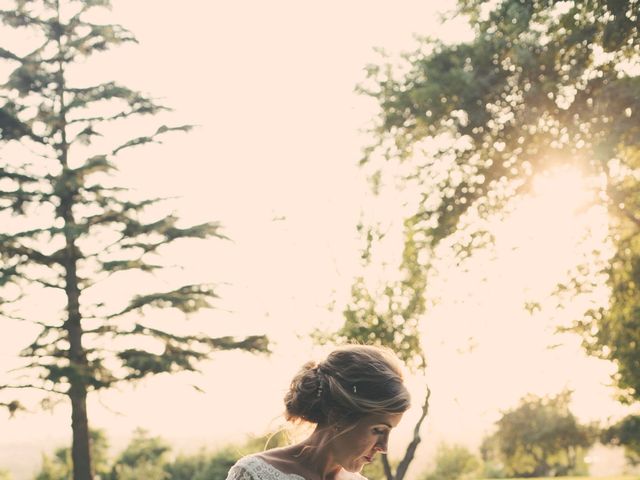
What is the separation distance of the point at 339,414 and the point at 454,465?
7048 cm

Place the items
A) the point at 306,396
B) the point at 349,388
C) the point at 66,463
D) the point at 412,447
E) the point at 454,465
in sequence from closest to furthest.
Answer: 1. the point at 349,388
2. the point at 306,396
3. the point at 412,447
4. the point at 66,463
5. the point at 454,465

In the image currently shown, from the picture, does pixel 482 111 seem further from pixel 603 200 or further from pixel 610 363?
pixel 610 363

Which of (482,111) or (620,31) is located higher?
(482,111)

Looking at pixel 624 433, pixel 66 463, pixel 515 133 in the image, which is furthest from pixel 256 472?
pixel 66 463

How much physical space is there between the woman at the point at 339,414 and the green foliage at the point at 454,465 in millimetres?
69846

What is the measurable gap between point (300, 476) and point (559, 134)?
15014 millimetres

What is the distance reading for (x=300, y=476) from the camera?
343 centimetres

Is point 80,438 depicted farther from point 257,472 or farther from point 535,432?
point 535,432

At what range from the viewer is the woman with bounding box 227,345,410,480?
3.22m

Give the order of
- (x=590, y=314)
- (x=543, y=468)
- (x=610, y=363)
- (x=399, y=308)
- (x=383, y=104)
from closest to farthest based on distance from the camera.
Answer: (x=383, y=104) < (x=590, y=314) < (x=610, y=363) < (x=399, y=308) < (x=543, y=468)

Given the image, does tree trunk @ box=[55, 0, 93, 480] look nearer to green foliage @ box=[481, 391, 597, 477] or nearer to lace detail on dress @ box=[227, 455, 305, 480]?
lace detail on dress @ box=[227, 455, 305, 480]

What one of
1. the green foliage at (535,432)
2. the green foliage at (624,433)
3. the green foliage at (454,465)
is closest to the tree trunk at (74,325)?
the green foliage at (535,432)

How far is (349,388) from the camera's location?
3.25 metres

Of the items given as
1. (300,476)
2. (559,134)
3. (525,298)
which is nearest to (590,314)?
(525,298)
